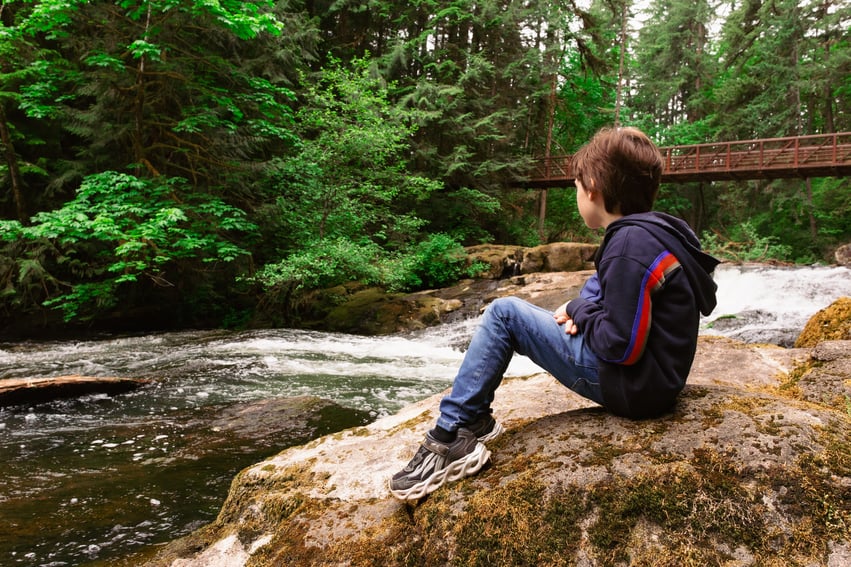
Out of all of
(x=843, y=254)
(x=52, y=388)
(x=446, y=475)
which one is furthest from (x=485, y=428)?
(x=843, y=254)

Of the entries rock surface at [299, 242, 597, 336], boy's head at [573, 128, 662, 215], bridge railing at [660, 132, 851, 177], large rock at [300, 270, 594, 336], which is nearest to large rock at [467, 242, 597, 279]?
rock surface at [299, 242, 597, 336]

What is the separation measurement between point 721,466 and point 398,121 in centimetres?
1230

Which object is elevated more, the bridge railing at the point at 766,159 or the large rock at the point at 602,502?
the bridge railing at the point at 766,159

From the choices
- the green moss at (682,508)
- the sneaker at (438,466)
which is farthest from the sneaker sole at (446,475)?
the green moss at (682,508)

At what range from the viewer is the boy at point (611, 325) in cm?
158

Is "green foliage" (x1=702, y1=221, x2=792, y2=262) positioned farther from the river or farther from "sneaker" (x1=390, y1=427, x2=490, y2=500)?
"sneaker" (x1=390, y1=427, x2=490, y2=500)

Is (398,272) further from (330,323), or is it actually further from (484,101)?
(484,101)

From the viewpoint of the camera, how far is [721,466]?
4.84 ft

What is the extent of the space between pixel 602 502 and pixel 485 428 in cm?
56

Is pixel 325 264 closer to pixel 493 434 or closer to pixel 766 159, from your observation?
pixel 493 434

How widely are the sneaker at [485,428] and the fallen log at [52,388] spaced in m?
5.07

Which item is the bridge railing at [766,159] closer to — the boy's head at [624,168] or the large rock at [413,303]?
the large rock at [413,303]

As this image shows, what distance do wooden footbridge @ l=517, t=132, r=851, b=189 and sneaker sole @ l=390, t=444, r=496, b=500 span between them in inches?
548

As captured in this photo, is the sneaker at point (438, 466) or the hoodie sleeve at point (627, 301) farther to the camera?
the sneaker at point (438, 466)
